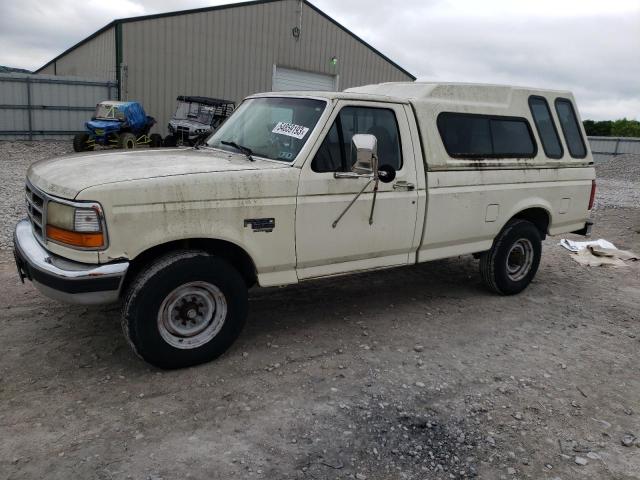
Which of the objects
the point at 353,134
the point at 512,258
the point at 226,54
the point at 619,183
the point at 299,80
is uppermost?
the point at 226,54

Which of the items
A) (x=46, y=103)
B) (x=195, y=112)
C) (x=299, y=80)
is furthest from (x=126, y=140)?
(x=299, y=80)

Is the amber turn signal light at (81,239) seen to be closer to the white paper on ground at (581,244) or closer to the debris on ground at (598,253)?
the debris on ground at (598,253)

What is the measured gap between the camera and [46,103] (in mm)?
18750

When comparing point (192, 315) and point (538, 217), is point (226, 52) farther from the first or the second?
point (192, 315)


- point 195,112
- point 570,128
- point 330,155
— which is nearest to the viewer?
point 330,155

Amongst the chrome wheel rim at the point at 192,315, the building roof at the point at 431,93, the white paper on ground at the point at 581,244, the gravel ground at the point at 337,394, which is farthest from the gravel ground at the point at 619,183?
the chrome wheel rim at the point at 192,315

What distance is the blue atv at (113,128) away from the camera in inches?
642

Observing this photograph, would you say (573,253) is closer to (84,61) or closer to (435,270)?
(435,270)

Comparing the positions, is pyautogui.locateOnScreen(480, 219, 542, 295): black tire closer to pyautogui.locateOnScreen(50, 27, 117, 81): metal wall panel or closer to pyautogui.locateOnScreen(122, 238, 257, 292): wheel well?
pyautogui.locateOnScreen(122, 238, 257, 292): wheel well

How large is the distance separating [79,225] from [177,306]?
87cm

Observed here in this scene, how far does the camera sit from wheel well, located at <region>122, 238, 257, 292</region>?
12.2ft

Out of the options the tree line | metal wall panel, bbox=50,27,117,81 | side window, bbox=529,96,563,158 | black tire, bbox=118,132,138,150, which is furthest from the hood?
the tree line

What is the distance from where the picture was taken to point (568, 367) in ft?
14.1

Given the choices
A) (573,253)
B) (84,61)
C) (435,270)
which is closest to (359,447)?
(435,270)
